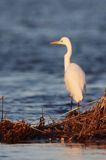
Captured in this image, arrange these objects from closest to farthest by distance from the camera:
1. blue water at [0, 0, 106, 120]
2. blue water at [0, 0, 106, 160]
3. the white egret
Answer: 1. blue water at [0, 0, 106, 160]
2. the white egret
3. blue water at [0, 0, 106, 120]

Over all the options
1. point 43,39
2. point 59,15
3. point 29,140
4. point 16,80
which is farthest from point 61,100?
point 59,15

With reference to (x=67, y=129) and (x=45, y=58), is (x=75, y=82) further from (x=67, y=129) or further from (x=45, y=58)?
(x=45, y=58)

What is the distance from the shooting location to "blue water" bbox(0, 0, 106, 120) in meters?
16.9

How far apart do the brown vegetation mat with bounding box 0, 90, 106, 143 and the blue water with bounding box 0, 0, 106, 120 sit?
7.27ft

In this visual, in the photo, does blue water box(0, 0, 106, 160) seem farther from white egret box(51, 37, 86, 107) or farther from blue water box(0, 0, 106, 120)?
white egret box(51, 37, 86, 107)

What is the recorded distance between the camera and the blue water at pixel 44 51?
665 inches

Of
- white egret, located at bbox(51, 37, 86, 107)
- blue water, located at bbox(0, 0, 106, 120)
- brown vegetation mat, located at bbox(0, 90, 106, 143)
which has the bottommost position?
brown vegetation mat, located at bbox(0, 90, 106, 143)

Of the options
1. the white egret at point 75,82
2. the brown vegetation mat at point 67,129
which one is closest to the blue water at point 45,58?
the white egret at point 75,82

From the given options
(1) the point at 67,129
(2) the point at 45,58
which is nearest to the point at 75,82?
(1) the point at 67,129

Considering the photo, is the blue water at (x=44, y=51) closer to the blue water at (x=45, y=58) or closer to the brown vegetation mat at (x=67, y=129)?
the blue water at (x=45, y=58)

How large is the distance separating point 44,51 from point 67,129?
15180mm

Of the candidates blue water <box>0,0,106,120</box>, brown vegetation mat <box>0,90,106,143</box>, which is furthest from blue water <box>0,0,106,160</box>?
brown vegetation mat <box>0,90,106,143</box>

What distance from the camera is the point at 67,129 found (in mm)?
11688

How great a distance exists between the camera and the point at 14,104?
1588 cm
